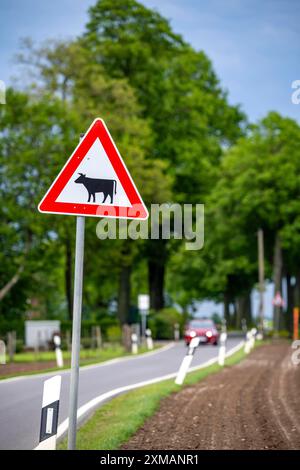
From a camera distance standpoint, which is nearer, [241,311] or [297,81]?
[297,81]

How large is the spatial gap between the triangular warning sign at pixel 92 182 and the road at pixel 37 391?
355 centimetres

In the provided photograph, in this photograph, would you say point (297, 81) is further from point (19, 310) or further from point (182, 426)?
point (19, 310)

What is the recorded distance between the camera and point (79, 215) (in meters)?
7.01

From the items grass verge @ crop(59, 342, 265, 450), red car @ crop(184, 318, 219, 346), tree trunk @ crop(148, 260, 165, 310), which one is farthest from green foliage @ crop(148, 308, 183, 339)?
grass verge @ crop(59, 342, 265, 450)

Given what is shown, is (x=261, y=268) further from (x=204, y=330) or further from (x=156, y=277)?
(x=204, y=330)

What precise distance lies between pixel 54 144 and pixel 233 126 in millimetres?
27057

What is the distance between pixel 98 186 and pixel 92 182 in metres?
0.06

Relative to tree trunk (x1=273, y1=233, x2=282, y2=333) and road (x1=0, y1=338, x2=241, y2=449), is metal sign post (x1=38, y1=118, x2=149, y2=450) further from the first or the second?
tree trunk (x1=273, y1=233, x2=282, y2=333)

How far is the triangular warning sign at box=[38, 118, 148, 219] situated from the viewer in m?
6.95

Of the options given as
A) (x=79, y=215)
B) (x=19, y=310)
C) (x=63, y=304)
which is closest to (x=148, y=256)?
(x=19, y=310)

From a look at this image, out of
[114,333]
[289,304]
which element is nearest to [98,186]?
[114,333]

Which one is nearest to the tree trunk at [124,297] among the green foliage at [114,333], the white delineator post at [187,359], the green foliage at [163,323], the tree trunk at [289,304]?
the green foliage at [114,333]

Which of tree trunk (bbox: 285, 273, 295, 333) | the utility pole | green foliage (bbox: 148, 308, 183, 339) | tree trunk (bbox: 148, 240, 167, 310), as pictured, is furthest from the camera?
tree trunk (bbox: 285, 273, 295, 333)

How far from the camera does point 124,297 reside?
49406 millimetres
